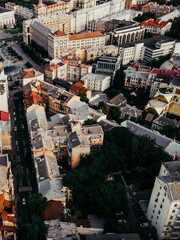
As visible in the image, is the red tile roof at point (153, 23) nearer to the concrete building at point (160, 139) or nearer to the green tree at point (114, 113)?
the green tree at point (114, 113)

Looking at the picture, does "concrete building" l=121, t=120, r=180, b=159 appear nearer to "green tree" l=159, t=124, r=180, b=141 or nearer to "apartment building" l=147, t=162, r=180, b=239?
"green tree" l=159, t=124, r=180, b=141

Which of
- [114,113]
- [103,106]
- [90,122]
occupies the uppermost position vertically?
[90,122]

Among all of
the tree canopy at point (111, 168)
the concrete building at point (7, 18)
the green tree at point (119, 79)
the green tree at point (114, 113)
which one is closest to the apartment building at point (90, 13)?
the concrete building at point (7, 18)

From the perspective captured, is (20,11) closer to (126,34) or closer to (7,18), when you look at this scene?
(7,18)

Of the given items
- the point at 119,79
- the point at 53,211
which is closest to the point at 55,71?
the point at 119,79

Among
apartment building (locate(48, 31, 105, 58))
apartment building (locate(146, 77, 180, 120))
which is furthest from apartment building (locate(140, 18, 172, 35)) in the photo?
apartment building (locate(146, 77, 180, 120))

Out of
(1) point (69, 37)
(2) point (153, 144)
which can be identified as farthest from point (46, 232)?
(1) point (69, 37)
